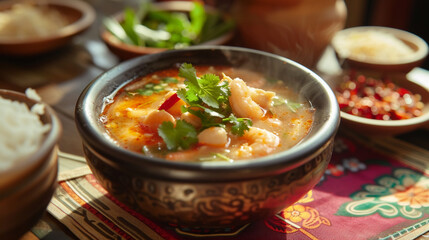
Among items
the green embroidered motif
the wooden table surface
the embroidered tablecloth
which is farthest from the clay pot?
the green embroidered motif

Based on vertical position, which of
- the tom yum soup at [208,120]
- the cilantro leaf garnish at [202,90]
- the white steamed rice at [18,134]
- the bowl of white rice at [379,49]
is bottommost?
the bowl of white rice at [379,49]

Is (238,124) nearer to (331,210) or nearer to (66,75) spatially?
(331,210)

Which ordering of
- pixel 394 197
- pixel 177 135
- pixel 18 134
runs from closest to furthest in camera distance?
pixel 18 134
pixel 177 135
pixel 394 197

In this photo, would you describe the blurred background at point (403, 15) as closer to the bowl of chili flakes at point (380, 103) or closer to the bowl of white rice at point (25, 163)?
the bowl of chili flakes at point (380, 103)

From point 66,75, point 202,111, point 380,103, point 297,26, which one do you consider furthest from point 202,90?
point 66,75

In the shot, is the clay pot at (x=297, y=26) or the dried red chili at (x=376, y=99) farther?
the clay pot at (x=297, y=26)

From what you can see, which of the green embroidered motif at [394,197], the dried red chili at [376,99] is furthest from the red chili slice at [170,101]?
the dried red chili at [376,99]
